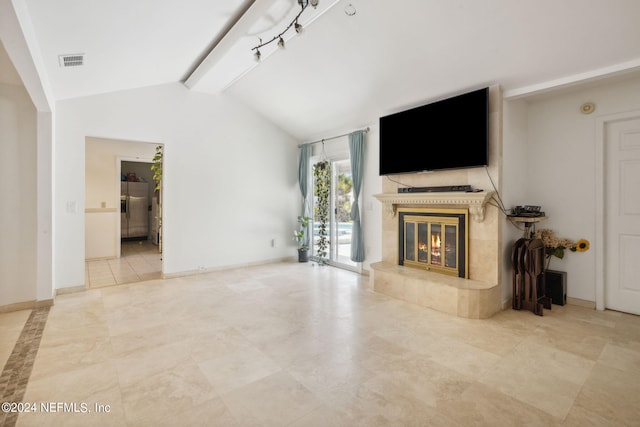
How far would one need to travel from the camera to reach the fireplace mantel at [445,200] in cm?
357

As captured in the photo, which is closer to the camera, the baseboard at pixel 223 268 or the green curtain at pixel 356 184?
the baseboard at pixel 223 268

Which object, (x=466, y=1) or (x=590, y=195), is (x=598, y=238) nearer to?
(x=590, y=195)

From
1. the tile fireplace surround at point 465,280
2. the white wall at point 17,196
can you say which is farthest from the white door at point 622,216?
the white wall at point 17,196

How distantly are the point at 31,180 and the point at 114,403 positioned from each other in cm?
321

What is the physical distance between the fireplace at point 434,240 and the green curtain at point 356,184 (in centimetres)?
88

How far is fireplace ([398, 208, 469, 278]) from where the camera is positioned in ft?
12.8

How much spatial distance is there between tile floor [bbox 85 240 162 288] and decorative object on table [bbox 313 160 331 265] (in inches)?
116

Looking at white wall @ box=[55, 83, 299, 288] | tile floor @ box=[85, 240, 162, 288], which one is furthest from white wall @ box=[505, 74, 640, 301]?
tile floor @ box=[85, 240, 162, 288]

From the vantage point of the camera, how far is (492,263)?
11.9ft


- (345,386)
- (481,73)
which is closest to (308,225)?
(481,73)

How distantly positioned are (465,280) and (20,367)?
4302 millimetres

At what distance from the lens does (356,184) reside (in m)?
5.32

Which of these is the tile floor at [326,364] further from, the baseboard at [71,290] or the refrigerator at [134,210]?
the refrigerator at [134,210]

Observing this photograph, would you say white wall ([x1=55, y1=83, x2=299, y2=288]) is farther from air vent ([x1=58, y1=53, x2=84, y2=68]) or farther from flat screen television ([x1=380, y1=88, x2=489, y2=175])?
flat screen television ([x1=380, y1=88, x2=489, y2=175])
